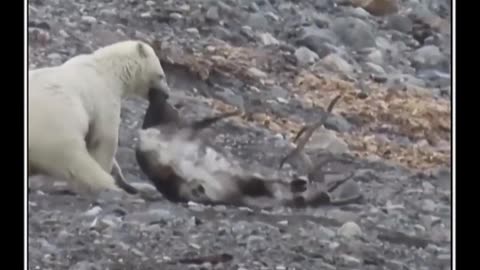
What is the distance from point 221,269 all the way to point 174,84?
323mm

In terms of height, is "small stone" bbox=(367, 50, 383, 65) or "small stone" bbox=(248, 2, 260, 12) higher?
"small stone" bbox=(248, 2, 260, 12)

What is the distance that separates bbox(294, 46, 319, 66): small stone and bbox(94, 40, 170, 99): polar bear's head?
9.1 inches

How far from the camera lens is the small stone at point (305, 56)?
1.49 meters

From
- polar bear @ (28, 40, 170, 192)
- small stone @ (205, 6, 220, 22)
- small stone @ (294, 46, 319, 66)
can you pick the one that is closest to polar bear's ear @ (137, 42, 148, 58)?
polar bear @ (28, 40, 170, 192)

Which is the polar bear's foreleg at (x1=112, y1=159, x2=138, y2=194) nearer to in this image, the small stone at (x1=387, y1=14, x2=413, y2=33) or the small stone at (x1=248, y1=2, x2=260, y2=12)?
the small stone at (x1=248, y1=2, x2=260, y2=12)

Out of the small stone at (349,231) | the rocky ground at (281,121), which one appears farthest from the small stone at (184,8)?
the small stone at (349,231)

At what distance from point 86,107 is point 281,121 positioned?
1.08 feet

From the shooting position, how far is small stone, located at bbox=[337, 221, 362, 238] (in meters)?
1.45

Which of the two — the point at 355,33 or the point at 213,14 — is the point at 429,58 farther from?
the point at 213,14

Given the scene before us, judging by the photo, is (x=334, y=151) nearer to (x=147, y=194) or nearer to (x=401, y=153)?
(x=401, y=153)

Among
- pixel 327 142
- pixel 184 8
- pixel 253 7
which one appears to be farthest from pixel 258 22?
pixel 327 142

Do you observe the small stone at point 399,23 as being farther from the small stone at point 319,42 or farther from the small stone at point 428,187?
the small stone at point 428,187

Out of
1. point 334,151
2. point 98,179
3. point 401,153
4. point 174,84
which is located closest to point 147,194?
point 98,179

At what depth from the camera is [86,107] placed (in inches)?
57.2
